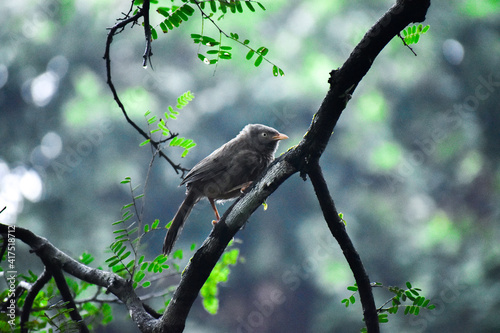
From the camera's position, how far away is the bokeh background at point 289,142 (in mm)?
10055

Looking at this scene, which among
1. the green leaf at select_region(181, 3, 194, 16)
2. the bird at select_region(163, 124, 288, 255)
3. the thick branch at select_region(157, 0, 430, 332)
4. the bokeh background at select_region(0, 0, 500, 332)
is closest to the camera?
the thick branch at select_region(157, 0, 430, 332)

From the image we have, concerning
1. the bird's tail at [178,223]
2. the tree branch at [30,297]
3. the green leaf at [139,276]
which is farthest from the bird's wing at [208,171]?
the tree branch at [30,297]

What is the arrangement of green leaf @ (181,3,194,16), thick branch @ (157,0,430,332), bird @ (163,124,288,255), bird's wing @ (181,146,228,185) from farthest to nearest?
bird's wing @ (181,146,228,185) < bird @ (163,124,288,255) < green leaf @ (181,3,194,16) < thick branch @ (157,0,430,332)

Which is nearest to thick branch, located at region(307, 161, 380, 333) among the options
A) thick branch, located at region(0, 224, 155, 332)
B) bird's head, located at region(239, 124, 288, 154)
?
thick branch, located at region(0, 224, 155, 332)

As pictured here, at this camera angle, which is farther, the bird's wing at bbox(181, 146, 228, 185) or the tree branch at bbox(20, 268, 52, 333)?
the bird's wing at bbox(181, 146, 228, 185)

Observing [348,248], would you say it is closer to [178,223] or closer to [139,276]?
[139,276]

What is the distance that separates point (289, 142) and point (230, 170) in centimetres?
578

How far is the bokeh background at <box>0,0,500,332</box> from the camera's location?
10055mm

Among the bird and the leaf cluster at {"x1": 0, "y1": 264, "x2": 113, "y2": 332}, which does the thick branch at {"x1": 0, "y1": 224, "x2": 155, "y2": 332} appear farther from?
the bird

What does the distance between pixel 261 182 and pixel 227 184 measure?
1.60 meters

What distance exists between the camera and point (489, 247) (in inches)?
338

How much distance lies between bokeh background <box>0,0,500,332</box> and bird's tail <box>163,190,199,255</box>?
5.48 meters

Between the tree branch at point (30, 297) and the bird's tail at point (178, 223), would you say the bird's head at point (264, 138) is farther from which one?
the tree branch at point (30, 297)

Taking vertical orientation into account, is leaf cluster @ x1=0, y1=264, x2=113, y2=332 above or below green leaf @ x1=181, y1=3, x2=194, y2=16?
below
